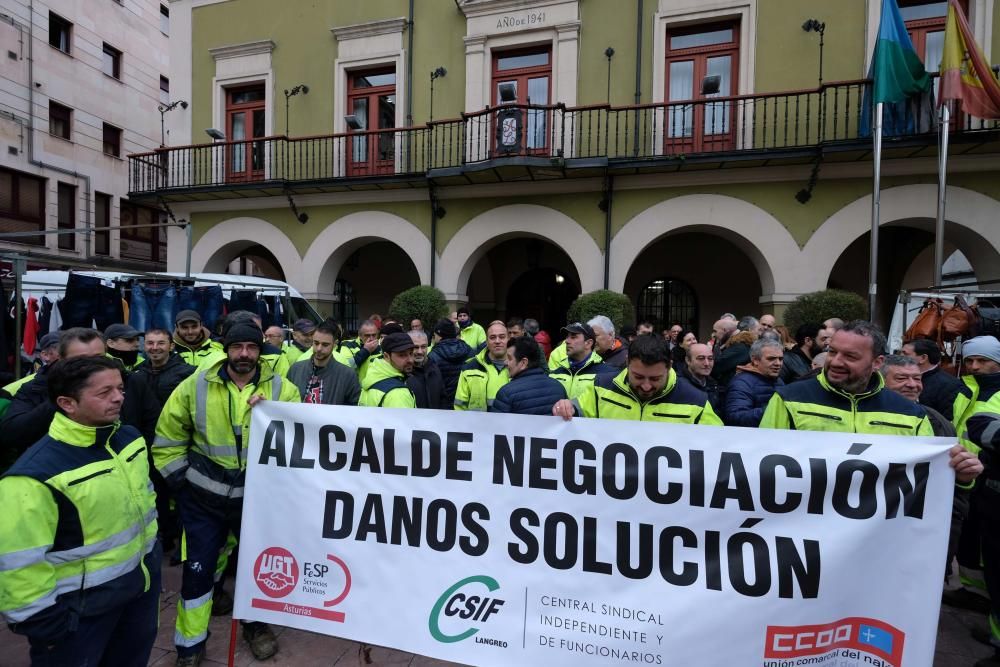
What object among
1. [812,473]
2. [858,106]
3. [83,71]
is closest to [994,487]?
[812,473]

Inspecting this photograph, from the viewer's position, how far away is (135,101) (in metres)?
22.0

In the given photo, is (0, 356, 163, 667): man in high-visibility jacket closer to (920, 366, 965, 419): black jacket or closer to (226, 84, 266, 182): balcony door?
(920, 366, 965, 419): black jacket

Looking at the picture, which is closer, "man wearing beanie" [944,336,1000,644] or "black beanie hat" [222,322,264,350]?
"black beanie hat" [222,322,264,350]

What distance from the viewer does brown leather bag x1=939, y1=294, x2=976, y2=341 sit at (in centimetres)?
611

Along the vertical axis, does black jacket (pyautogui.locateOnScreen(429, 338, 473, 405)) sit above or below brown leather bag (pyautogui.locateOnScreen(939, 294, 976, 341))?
below

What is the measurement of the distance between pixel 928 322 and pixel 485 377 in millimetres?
5474

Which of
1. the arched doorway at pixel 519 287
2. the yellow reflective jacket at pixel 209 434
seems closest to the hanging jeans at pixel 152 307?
the yellow reflective jacket at pixel 209 434

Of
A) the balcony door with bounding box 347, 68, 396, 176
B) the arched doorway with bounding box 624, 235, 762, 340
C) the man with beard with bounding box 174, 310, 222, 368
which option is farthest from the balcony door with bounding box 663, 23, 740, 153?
the man with beard with bounding box 174, 310, 222, 368

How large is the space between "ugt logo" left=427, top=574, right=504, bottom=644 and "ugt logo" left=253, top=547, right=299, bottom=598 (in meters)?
0.76

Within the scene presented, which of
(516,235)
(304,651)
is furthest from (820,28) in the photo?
(304,651)

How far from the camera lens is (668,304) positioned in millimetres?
13367

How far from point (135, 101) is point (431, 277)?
18212mm

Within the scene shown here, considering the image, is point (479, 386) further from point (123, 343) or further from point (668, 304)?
point (668, 304)

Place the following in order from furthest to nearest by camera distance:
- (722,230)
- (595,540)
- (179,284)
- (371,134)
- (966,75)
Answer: (371,134), (722,230), (179,284), (966,75), (595,540)
